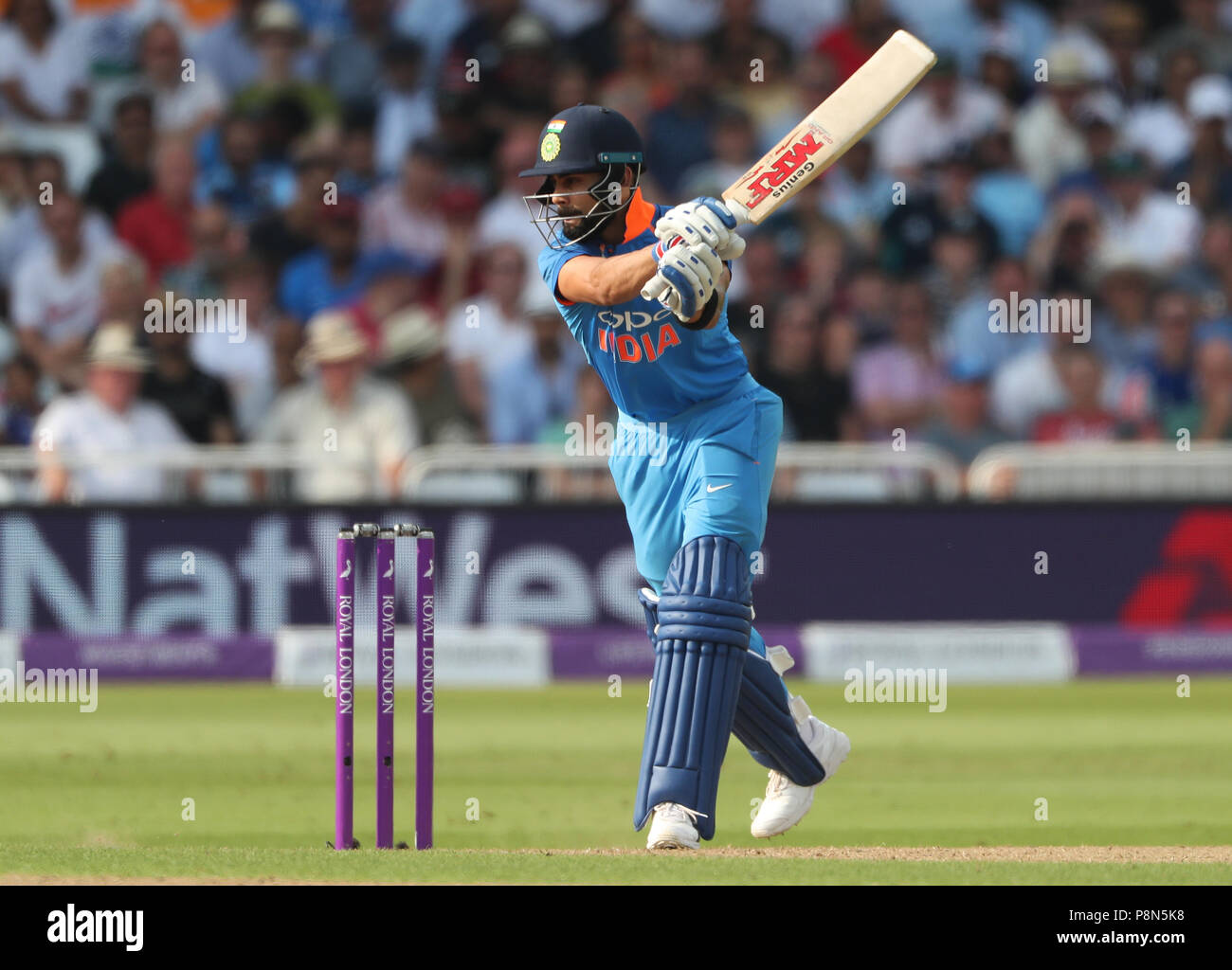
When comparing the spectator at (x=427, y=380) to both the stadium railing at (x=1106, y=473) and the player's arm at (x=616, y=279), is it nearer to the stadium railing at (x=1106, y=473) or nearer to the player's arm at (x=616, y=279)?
the stadium railing at (x=1106, y=473)

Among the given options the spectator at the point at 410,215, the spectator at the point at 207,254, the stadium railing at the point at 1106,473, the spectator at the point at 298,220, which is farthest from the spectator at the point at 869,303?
the spectator at the point at 207,254

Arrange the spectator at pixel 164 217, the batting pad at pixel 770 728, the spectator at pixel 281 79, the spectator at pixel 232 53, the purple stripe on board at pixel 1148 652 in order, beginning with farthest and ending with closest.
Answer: the spectator at pixel 232 53 → the spectator at pixel 281 79 → the spectator at pixel 164 217 → the purple stripe on board at pixel 1148 652 → the batting pad at pixel 770 728

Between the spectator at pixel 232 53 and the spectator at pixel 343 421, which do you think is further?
the spectator at pixel 232 53

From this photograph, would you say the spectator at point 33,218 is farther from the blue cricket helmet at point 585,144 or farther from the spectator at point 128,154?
the blue cricket helmet at point 585,144

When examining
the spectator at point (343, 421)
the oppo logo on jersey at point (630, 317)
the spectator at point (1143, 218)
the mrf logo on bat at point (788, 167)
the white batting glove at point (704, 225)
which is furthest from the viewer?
the spectator at point (1143, 218)

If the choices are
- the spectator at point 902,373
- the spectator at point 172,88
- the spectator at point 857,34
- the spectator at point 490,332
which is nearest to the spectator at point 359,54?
the spectator at point 172,88

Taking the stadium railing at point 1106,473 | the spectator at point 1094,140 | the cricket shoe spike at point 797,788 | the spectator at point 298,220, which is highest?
the spectator at point 1094,140

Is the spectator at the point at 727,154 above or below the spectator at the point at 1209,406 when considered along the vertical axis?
above
